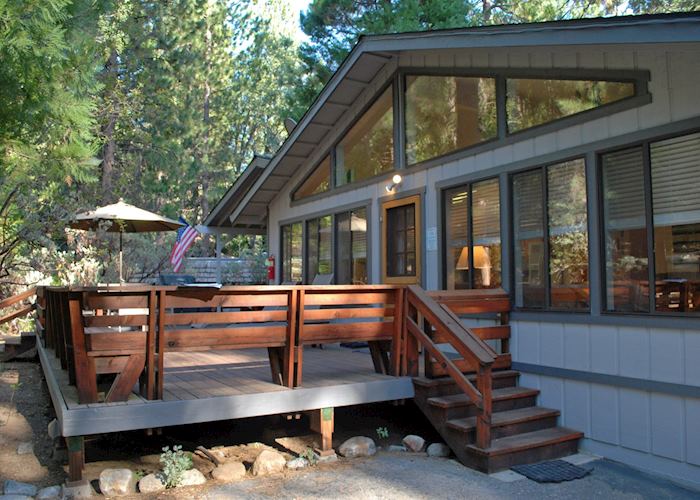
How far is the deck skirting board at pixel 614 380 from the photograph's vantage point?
421cm

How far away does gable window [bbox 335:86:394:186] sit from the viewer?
779cm

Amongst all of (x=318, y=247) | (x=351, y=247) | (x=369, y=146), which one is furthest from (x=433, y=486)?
(x=318, y=247)

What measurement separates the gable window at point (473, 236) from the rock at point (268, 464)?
274cm

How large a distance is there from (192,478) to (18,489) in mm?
1091

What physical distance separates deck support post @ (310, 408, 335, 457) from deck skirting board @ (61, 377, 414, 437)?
Answer: 0.07 metres

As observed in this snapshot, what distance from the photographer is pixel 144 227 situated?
8953 mm

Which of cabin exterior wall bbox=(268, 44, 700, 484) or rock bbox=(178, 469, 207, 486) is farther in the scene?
cabin exterior wall bbox=(268, 44, 700, 484)

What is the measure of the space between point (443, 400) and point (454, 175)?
8.43ft

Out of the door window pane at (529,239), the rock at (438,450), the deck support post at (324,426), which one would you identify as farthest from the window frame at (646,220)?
the deck support post at (324,426)

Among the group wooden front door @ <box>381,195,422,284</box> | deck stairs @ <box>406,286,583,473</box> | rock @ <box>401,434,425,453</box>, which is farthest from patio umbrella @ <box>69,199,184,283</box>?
rock @ <box>401,434,425,453</box>

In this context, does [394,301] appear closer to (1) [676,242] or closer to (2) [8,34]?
(1) [676,242]

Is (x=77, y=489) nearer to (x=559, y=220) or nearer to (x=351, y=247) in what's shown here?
(x=559, y=220)

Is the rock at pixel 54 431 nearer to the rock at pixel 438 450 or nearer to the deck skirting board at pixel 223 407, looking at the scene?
the deck skirting board at pixel 223 407

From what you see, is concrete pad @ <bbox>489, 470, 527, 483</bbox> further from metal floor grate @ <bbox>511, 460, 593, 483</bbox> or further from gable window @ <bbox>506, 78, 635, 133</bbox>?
gable window @ <bbox>506, 78, 635, 133</bbox>
